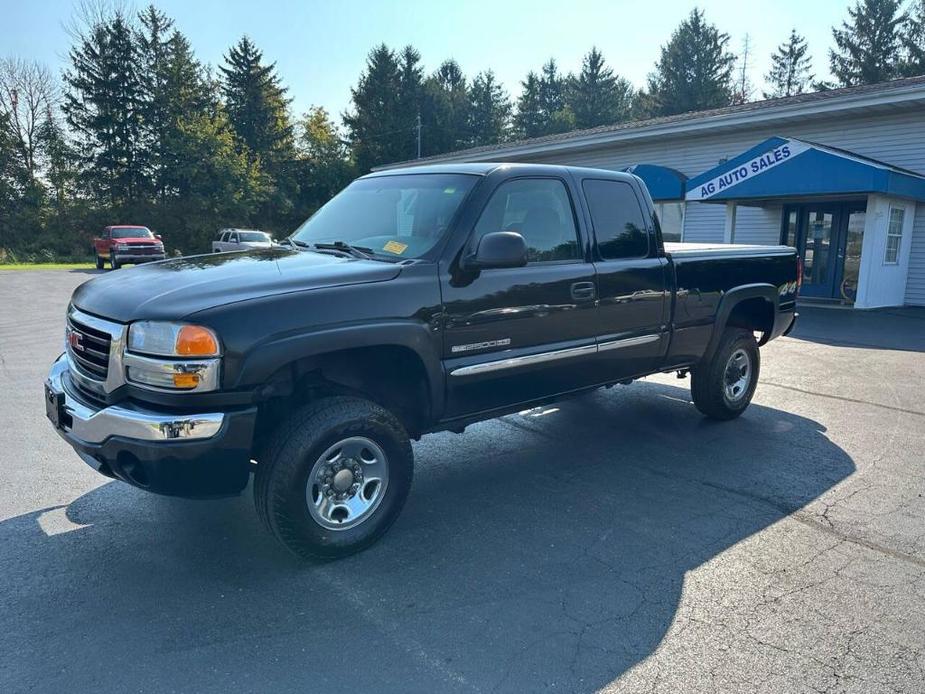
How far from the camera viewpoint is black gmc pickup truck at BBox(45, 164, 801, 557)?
9.95 ft

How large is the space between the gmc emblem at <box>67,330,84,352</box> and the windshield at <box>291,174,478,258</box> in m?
1.51

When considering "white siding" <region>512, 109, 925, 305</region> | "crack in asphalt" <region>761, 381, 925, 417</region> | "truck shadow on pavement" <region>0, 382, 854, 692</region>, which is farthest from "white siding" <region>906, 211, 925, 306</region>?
"truck shadow on pavement" <region>0, 382, 854, 692</region>

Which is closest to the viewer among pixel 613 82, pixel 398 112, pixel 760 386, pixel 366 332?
pixel 366 332

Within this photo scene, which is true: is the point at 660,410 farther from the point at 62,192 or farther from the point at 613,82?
the point at 613,82

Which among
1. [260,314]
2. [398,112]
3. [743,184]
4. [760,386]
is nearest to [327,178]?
[398,112]

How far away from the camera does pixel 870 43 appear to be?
44125 mm

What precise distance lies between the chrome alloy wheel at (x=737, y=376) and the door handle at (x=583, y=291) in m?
2.19

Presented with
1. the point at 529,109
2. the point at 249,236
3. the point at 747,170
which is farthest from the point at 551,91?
the point at 747,170

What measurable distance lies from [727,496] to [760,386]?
361cm

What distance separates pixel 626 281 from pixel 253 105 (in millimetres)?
50153

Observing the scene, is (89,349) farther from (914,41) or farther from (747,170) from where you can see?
(914,41)

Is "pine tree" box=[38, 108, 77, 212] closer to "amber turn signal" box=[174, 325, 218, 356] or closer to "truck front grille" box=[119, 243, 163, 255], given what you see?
"truck front grille" box=[119, 243, 163, 255]

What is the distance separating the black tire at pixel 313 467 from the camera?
3.22 metres

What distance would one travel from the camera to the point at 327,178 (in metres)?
48.6
